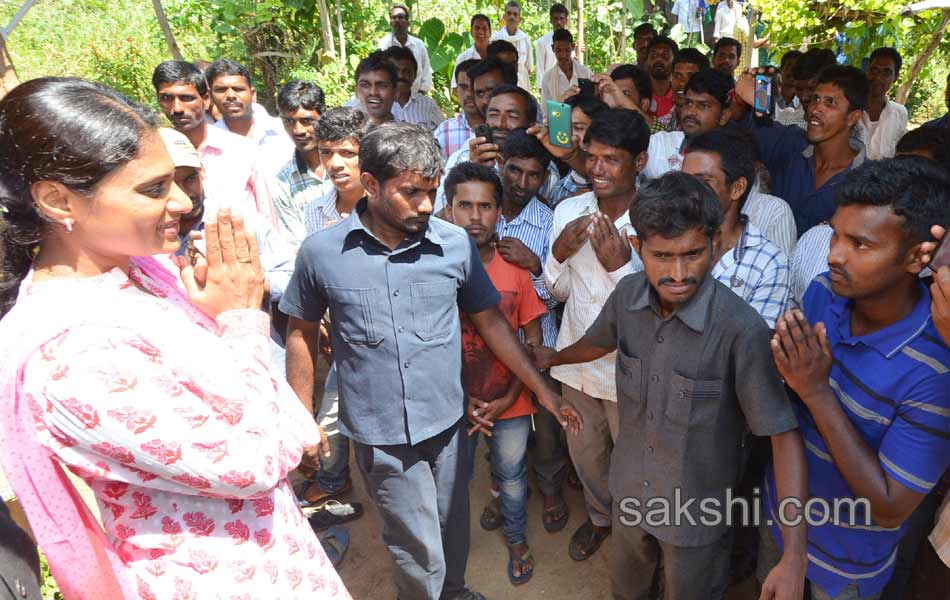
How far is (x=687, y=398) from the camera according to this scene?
6.48 ft

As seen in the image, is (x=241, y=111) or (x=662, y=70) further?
(x=662, y=70)

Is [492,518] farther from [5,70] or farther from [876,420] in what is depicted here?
[5,70]

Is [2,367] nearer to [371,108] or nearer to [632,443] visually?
[632,443]

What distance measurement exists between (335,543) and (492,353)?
1.35m

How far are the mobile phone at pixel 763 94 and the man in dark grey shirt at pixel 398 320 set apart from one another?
2468 millimetres

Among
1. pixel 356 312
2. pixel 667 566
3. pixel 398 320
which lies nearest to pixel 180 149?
pixel 356 312

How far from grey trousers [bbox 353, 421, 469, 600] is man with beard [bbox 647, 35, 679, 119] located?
461 centimetres

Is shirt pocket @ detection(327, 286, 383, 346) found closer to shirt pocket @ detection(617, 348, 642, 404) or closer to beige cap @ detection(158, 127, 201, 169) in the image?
beige cap @ detection(158, 127, 201, 169)

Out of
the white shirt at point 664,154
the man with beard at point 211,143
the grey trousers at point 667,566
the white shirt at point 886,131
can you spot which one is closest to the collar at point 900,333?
the grey trousers at point 667,566

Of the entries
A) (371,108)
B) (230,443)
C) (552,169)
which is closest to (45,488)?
(230,443)

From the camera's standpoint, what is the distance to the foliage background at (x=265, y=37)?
9297 mm

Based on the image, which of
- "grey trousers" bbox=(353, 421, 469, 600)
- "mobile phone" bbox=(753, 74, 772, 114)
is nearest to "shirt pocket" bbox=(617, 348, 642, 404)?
"grey trousers" bbox=(353, 421, 469, 600)

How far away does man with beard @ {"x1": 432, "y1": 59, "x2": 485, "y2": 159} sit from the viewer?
4.73 metres

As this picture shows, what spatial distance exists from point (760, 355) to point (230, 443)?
145 centimetres
